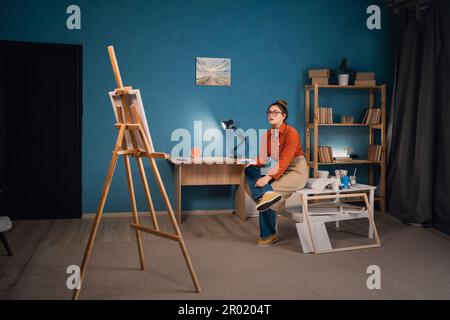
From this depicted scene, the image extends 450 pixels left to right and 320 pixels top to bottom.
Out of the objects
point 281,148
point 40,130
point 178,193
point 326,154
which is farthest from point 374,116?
point 40,130

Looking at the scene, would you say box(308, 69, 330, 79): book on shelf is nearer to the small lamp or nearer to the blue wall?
the blue wall

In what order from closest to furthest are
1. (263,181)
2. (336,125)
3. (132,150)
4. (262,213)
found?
1. (132,150)
2. (263,181)
3. (262,213)
4. (336,125)

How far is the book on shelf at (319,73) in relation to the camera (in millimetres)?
6354

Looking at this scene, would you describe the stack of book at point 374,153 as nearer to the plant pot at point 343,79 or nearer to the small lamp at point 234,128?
the plant pot at point 343,79

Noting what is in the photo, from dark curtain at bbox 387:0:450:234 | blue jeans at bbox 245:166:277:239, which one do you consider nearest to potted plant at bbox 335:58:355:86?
dark curtain at bbox 387:0:450:234

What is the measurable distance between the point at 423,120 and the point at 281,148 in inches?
84.6

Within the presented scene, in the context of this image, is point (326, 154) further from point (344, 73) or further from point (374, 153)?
point (344, 73)

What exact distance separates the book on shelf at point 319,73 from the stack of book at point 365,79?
0.44m

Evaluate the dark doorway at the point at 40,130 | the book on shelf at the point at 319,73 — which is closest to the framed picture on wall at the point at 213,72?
the book on shelf at the point at 319,73

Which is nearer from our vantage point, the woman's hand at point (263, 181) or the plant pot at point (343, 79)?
the woman's hand at point (263, 181)

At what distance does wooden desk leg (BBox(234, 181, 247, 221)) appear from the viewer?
6016mm

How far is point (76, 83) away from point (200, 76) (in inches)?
61.9

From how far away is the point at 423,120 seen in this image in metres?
5.73

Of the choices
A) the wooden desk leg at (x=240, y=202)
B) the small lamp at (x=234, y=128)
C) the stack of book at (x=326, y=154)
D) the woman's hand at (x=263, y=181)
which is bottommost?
the wooden desk leg at (x=240, y=202)
